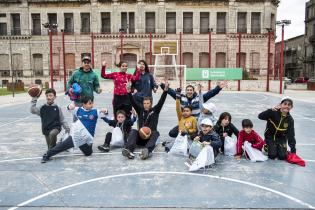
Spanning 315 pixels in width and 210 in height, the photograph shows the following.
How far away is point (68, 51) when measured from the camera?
38094 mm

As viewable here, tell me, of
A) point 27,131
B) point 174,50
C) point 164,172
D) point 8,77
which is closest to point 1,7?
point 8,77

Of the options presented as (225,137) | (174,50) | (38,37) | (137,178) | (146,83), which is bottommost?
(137,178)

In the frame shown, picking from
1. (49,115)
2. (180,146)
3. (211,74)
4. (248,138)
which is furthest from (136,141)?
(211,74)

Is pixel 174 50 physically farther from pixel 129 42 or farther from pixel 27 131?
pixel 27 131

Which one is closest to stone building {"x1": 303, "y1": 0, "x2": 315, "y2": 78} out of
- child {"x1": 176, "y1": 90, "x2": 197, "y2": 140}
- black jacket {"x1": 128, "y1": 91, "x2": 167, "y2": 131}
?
child {"x1": 176, "y1": 90, "x2": 197, "y2": 140}

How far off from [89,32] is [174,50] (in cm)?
1317

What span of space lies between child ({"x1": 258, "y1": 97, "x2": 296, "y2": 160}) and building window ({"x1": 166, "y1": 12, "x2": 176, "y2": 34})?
110 feet

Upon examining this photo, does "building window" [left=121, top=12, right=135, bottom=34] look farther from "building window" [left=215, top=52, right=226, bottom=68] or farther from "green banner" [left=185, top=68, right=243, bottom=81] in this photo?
"green banner" [left=185, top=68, right=243, bottom=81]

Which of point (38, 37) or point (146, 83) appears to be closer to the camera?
point (146, 83)

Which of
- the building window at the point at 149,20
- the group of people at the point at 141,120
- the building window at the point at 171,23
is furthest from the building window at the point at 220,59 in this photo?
the group of people at the point at 141,120

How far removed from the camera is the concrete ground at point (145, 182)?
4023mm

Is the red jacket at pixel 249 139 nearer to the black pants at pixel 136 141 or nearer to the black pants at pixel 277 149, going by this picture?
the black pants at pixel 277 149

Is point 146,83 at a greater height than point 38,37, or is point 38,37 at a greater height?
point 38,37

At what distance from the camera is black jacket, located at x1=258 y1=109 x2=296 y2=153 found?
5883mm
